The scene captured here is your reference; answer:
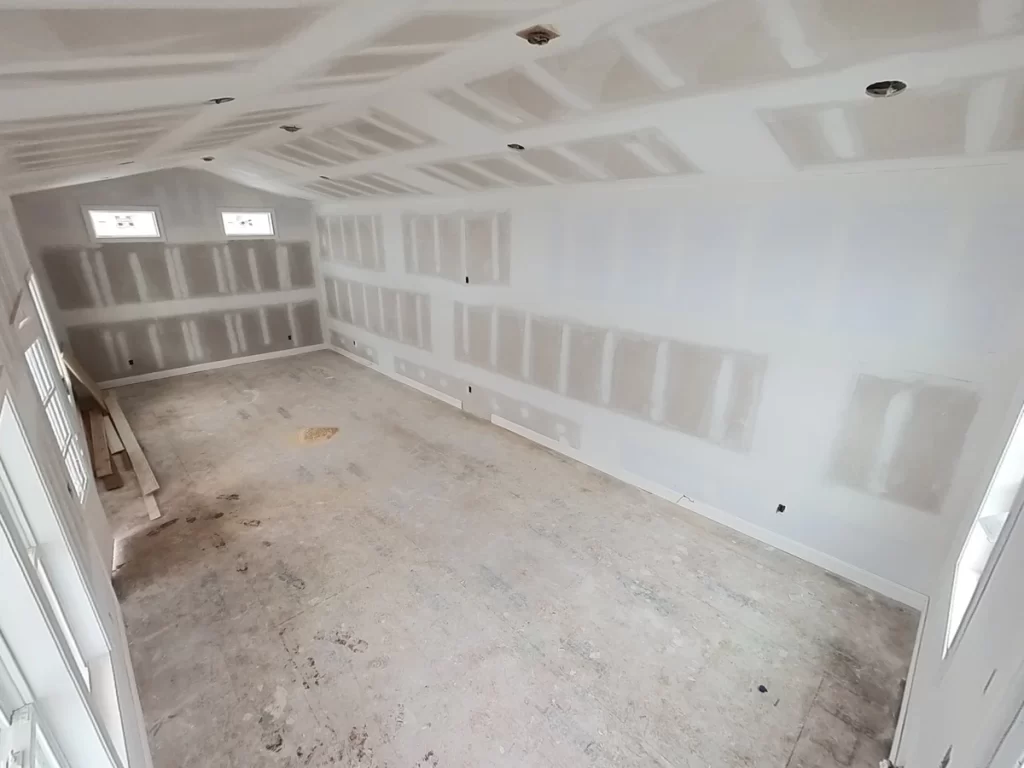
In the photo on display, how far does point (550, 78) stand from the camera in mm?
2234

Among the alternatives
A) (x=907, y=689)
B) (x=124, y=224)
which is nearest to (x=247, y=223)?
(x=124, y=224)

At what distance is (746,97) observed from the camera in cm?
212

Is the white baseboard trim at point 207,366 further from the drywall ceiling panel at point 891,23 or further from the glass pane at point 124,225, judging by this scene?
the drywall ceiling panel at point 891,23

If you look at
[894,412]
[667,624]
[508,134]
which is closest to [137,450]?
[508,134]

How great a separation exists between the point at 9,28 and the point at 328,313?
7.64 meters

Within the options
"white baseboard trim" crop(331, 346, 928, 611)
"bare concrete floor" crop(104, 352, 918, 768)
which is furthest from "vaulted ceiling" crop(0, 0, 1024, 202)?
"bare concrete floor" crop(104, 352, 918, 768)

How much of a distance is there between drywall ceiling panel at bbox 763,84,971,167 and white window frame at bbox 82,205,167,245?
757 cm

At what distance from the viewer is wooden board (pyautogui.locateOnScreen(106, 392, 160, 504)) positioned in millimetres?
4117

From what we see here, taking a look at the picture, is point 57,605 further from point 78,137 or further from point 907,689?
point 907,689

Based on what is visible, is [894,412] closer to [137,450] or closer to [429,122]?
[429,122]

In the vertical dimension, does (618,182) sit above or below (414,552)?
above

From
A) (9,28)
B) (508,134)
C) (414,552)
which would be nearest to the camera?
(9,28)

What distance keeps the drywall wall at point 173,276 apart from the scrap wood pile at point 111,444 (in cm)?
104

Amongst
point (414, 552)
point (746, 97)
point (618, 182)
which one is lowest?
point (414, 552)
